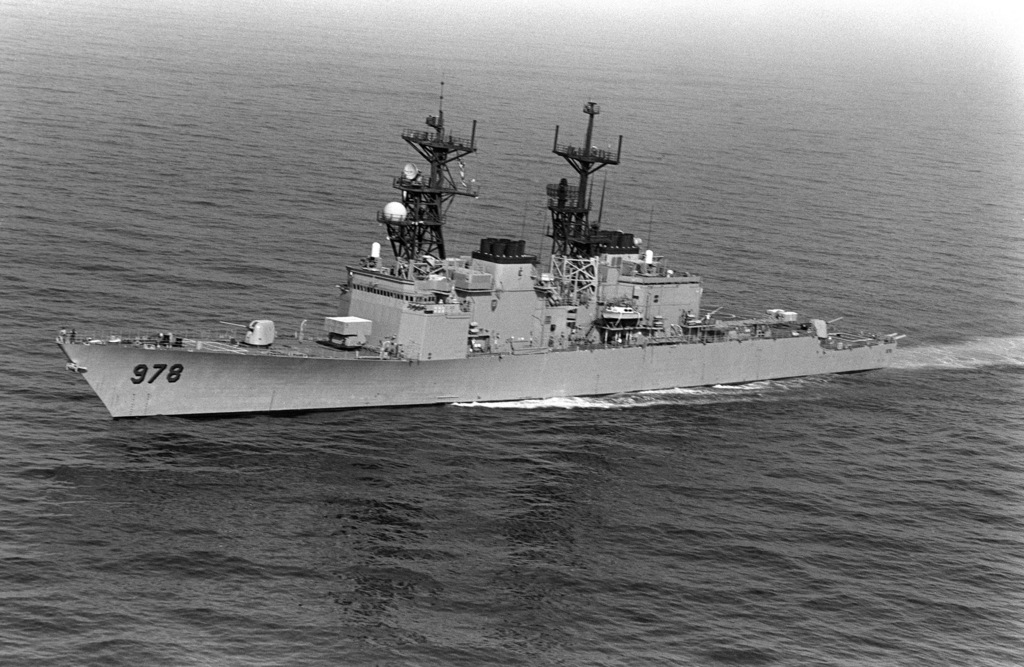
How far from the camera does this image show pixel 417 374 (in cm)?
5481

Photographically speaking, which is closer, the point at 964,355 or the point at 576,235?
the point at 576,235

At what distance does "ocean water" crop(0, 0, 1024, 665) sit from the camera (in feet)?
120

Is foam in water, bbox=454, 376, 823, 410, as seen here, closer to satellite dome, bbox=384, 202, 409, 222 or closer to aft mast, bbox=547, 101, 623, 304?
aft mast, bbox=547, 101, 623, 304

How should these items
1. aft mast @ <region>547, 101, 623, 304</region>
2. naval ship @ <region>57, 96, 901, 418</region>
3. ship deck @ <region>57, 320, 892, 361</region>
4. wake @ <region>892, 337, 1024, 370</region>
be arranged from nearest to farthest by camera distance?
ship deck @ <region>57, 320, 892, 361</region> → naval ship @ <region>57, 96, 901, 418</region> → aft mast @ <region>547, 101, 623, 304</region> → wake @ <region>892, 337, 1024, 370</region>

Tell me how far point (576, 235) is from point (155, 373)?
22.9 metres

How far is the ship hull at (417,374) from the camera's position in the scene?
4919cm

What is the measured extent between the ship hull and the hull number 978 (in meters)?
0.04

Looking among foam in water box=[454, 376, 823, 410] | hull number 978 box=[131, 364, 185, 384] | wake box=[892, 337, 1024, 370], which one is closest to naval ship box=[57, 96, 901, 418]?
hull number 978 box=[131, 364, 185, 384]

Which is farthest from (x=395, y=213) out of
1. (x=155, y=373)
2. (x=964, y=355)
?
(x=964, y=355)

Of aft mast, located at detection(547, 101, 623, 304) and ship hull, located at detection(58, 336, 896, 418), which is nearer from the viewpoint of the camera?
ship hull, located at detection(58, 336, 896, 418)

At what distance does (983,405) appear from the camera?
61094 mm

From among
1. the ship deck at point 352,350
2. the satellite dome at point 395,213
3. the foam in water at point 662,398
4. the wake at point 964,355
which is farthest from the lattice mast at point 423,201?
the wake at point 964,355

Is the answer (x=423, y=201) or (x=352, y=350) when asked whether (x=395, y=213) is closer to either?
(x=423, y=201)

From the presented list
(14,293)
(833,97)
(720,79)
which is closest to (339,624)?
(14,293)
